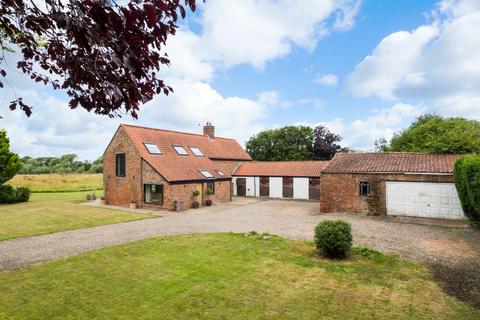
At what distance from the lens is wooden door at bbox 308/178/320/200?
1142 inches

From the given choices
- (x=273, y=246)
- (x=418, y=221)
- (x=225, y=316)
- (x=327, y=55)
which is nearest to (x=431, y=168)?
(x=418, y=221)

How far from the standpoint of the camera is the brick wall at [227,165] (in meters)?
32.9

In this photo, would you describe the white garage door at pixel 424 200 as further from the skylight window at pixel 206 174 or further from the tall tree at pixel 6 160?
the tall tree at pixel 6 160

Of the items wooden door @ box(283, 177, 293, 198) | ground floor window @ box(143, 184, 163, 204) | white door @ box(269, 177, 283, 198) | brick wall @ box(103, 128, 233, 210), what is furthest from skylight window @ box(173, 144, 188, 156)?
wooden door @ box(283, 177, 293, 198)

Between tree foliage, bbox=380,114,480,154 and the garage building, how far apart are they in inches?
352

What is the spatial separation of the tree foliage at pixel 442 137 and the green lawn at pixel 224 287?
13.4 m

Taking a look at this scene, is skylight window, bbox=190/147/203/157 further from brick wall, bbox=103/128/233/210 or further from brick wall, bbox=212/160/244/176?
brick wall, bbox=103/128/233/210

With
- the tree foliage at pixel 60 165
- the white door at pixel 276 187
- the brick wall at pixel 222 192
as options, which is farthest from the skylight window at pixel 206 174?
the tree foliage at pixel 60 165

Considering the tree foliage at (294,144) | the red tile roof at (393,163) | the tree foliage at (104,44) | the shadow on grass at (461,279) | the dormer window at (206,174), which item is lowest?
the shadow on grass at (461,279)

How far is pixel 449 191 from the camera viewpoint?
17609mm

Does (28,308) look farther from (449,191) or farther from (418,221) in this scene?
(449,191)

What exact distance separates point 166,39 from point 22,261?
35.0 feet

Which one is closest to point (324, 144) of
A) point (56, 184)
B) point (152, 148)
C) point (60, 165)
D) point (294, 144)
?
point (294, 144)

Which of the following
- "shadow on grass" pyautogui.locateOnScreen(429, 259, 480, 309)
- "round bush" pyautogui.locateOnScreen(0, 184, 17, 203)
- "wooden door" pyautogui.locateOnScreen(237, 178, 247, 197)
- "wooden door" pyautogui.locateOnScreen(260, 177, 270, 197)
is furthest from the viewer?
"wooden door" pyautogui.locateOnScreen(237, 178, 247, 197)
